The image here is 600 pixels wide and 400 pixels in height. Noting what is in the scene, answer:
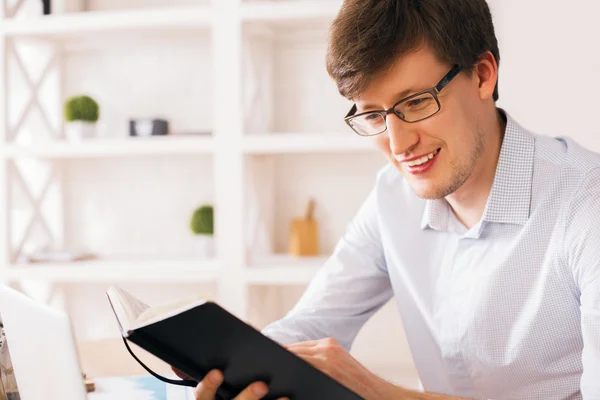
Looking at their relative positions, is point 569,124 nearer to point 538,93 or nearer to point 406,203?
point 538,93

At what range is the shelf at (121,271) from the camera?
100 inches

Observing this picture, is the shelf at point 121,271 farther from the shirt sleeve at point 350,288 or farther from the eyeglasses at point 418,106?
the eyeglasses at point 418,106

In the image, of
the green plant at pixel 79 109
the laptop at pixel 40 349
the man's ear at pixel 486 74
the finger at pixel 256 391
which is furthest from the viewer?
the green plant at pixel 79 109

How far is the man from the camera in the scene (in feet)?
4.12

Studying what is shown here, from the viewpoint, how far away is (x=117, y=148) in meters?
2.59

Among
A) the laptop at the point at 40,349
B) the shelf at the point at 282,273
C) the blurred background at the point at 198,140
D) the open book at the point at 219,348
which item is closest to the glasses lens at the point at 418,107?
the open book at the point at 219,348

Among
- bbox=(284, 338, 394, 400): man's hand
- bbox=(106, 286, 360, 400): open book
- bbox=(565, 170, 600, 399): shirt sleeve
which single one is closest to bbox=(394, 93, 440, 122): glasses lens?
bbox=(565, 170, 600, 399): shirt sleeve

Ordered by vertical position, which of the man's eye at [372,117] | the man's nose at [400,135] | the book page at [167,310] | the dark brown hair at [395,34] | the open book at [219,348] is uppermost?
the dark brown hair at [395,34]

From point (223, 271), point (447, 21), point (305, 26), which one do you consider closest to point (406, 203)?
point (447, 21)

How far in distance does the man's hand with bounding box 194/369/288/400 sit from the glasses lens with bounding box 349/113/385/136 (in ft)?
1.86

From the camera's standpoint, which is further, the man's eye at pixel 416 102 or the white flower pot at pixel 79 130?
the white flower pot at pixel 79 130

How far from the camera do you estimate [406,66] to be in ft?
4.14

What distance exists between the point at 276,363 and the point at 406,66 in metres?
0.60

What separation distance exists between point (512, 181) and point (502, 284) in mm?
193
